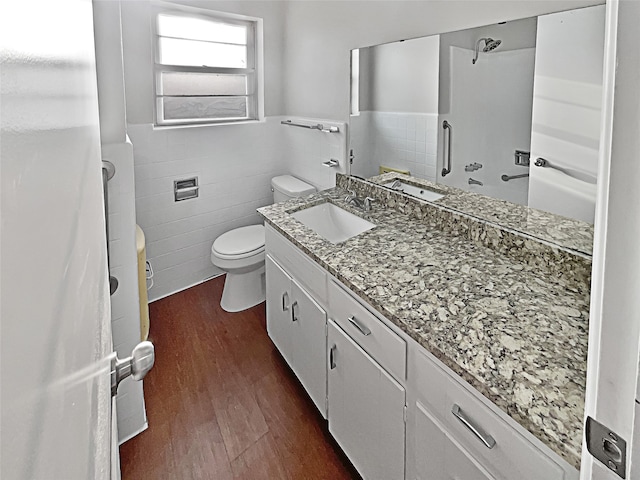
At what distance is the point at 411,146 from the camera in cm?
222

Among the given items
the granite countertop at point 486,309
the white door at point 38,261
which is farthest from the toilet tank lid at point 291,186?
the white door at point 38,261

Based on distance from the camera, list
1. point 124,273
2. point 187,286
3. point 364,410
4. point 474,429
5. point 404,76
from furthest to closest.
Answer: point 187,286 < point 404,76 < point 124,273 < point 364,410 < point 474,429

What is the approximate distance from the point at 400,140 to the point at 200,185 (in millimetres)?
1651

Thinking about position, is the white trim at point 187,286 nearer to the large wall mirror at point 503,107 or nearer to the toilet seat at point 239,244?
the toilet seat at point 239,244

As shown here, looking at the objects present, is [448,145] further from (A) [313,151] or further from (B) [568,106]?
(A) [313,151]

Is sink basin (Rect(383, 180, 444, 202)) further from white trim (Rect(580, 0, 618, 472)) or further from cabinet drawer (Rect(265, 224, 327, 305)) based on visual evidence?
white trim (Rect(580, 0, 618, 472))

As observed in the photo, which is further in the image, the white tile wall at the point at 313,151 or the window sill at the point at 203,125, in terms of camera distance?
the window sill at the point at 203,125

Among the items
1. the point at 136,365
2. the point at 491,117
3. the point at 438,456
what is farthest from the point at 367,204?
the point at 136,365

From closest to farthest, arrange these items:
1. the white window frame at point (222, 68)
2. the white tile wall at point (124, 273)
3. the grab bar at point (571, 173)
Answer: the grab bar at point (571, 173) → the white tile wall at point (124, 273) → the white window frame at point (222, 68)

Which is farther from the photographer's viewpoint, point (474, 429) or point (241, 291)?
point (241, 291)

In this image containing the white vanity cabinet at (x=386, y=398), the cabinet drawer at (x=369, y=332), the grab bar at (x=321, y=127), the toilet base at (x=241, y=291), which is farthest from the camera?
the toilet base at (x=241, y=291)

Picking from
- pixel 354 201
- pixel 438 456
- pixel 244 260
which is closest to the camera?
pixel 438 456

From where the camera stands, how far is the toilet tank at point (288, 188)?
3119mm

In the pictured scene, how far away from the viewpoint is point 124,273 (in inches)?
70.2
